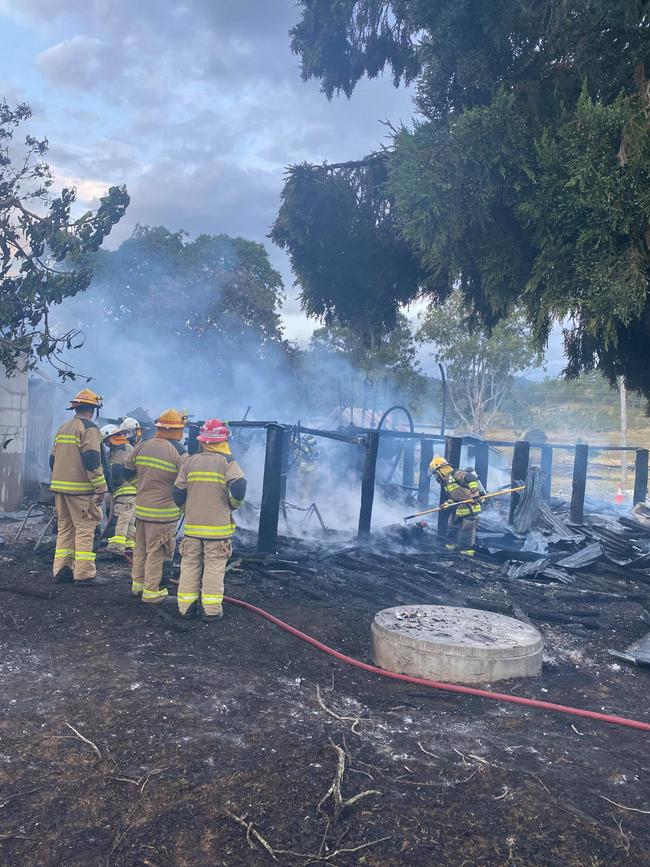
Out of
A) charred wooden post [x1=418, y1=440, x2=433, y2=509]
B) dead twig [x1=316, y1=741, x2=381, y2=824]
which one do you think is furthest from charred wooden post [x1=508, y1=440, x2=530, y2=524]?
dead twig [x1=316, y1=741, x2=381, y2=824]

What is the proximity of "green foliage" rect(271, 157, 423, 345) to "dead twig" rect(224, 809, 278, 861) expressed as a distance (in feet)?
20.9

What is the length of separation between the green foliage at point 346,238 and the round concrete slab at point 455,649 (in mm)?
4305

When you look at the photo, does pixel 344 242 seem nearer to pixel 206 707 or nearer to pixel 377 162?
pixel 377 162

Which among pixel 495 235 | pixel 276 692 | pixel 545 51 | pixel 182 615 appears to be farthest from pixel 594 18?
pixel 182 615

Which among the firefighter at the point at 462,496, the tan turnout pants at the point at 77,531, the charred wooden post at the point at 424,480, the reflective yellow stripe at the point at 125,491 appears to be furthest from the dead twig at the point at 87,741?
the charred wooden post at the point at 424,480

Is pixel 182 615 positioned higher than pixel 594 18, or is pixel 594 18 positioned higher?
pixel 594 18

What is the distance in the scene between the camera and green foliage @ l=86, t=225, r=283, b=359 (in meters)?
29.5

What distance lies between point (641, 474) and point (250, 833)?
1681 cm

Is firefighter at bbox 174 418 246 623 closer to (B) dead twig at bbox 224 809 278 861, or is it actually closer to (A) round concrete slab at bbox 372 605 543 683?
(A) round concrete slab at bbox 372 605 543 683

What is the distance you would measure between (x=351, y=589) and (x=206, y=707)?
4041 millimetres

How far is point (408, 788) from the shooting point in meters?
3.36

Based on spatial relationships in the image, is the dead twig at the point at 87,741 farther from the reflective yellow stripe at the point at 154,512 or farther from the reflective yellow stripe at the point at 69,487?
the reflective yellow stripe at the point at 69,487

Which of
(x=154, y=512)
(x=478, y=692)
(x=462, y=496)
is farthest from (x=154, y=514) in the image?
(x=462, y=496)

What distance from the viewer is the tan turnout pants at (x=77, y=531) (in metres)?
7.18
